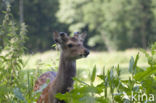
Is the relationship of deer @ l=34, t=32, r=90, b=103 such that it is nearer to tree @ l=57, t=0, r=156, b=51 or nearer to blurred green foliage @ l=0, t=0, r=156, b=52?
tree @ l=57, t=0, r=156, b=51

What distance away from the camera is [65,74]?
287 cm

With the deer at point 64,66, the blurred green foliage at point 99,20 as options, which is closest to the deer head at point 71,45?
the deer at point 64,66

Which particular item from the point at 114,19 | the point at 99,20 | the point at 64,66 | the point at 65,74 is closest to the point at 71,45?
the point at 64,66

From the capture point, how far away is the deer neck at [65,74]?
9.02ft

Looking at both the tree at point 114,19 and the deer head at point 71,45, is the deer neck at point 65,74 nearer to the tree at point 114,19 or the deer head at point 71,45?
the deer head at point 71,45

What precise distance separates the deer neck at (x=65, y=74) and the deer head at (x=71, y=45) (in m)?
0.07

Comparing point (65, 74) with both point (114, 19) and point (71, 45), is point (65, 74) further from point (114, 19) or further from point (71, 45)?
point (114, 19)

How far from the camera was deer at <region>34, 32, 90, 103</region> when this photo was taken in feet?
9.05

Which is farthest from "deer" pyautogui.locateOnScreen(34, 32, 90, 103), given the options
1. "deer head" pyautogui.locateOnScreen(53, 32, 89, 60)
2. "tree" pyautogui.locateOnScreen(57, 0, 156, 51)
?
"tree" pyautogui.locateOnScreen(57, 0, 156, 51)

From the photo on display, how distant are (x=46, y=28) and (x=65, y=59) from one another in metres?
45.7

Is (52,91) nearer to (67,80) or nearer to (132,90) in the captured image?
(67,80)

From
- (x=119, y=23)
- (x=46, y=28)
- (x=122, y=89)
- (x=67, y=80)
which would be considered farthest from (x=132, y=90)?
(x=46, y=28)

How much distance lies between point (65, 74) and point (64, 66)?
0.14 meters

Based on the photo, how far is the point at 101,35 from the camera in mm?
51719
